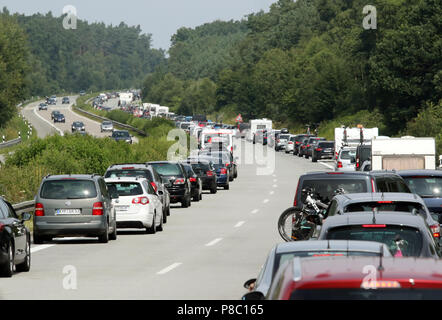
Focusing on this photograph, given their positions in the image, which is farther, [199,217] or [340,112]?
[340,112]

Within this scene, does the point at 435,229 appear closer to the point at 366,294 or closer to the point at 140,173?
the point at 366,294

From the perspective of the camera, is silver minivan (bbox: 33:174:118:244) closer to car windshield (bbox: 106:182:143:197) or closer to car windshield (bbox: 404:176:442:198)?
car windshield (bbox: 106:182:143:197)

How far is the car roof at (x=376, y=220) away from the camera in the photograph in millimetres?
11211

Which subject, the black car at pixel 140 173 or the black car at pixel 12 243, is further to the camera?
the black car at pixel 140 173

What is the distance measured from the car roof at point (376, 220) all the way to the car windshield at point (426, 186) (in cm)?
1024

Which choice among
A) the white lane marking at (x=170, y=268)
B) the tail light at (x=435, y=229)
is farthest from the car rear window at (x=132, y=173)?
the tail light at (x=435, y=229)

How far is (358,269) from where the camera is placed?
6012 millimetres

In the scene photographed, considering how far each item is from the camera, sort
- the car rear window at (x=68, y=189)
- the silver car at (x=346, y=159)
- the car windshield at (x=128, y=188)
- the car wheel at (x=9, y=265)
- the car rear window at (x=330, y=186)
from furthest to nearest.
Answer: the silver car at (x=346, y=159)
the car windshield at (x=128, y=188)
the car rear window at (x=68, y=189)
the car rear window at (x=330, y=186)
the car wheel at (x=9, y=265)

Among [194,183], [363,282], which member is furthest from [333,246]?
[194,183]

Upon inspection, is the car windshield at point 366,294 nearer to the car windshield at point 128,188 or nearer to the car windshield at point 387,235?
the car windshield at point 387,235

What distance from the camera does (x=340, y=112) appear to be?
409ft
